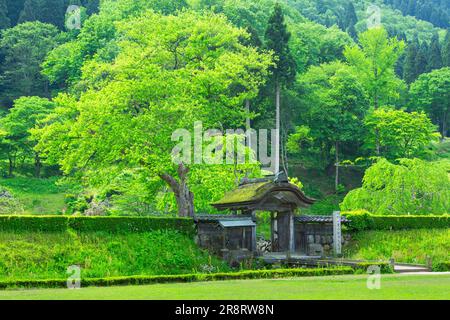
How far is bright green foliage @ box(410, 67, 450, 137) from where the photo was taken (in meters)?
94.6

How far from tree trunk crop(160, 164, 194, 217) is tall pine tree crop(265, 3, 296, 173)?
27.6 meters

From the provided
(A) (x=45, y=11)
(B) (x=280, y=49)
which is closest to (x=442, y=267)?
(B) (x=280, y=49)

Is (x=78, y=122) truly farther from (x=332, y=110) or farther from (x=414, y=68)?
(x=414, y=68)

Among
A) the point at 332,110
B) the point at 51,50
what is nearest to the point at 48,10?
the point at 51,50

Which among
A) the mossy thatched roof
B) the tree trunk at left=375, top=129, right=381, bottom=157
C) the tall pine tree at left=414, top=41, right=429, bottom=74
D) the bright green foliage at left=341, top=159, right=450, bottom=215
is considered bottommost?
the mossy thatched roof

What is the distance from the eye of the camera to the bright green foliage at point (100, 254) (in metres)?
29.5

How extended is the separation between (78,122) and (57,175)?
35.9 metres

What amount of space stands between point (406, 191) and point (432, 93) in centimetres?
4661

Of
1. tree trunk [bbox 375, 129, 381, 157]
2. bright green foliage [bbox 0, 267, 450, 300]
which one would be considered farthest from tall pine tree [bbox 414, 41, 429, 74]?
bright green foliage [bbox 0, 267, 450, 300]

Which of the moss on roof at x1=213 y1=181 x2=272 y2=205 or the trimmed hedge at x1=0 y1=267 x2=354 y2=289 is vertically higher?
the moss on roof at x1=213 y1=181 x2=272 y2=205

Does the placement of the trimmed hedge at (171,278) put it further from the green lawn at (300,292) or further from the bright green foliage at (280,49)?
the bright green foliage at (280,49)

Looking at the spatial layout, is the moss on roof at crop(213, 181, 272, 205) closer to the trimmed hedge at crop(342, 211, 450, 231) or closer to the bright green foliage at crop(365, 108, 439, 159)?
the trimmed hedge at crop(342, 211, 450, 231)

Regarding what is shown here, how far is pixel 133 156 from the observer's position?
124 feet
